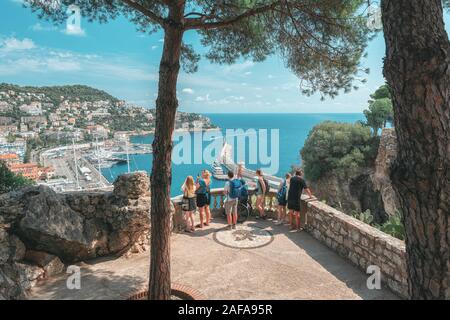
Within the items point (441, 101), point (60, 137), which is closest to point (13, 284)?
point (441, 101)

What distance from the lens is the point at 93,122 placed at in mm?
63312

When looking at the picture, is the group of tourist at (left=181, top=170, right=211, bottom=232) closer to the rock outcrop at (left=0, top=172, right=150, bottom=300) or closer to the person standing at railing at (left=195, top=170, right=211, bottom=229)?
the person standing at railing at (left=195, top=170, right=211, bottom=229)

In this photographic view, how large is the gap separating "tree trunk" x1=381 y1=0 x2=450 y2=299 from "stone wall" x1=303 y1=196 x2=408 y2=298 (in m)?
2.63

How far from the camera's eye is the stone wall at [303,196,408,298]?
4.02 meters

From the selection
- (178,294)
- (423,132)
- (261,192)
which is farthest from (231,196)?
(423,132)

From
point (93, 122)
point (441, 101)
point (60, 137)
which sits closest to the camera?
point (441, 101)

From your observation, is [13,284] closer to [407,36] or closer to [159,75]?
[159,75]

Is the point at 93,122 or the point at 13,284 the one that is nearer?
the point at 13,284

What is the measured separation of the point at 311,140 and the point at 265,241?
56.0 feet

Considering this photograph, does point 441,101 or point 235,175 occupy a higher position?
point 441,101

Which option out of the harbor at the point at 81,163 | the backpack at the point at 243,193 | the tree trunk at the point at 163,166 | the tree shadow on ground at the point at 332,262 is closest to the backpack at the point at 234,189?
the backpack at the point at 243,193

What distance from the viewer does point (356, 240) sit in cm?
485

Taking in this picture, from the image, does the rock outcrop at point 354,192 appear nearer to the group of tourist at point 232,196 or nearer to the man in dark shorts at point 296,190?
the group of tourist at point 232,196

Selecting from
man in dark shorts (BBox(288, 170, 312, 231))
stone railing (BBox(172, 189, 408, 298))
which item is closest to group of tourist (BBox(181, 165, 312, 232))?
man in dark shorts (BBox(288, 170, 312, 231))
